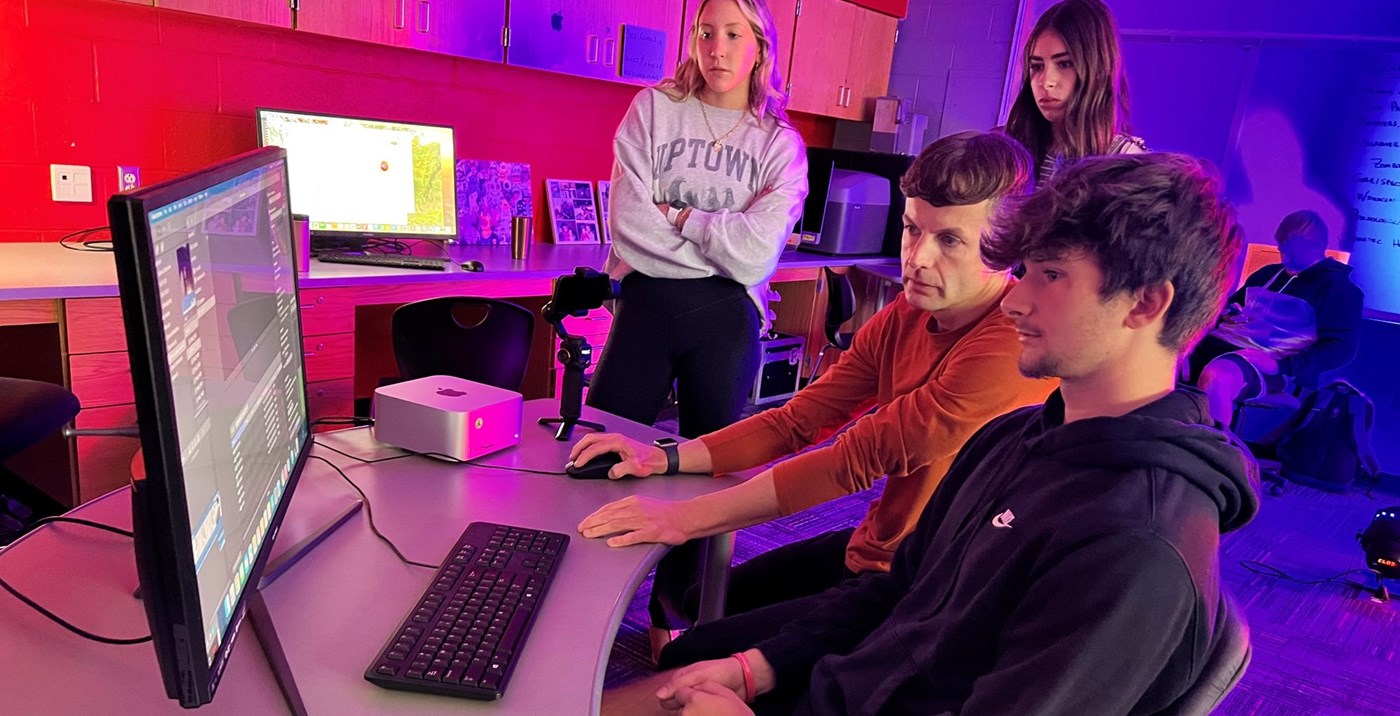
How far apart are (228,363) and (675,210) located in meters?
1.65

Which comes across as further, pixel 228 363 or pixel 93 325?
pixel 93 325

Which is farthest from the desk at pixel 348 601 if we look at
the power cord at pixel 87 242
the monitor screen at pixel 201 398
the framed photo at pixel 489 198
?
the framed photo at pixel 489 198

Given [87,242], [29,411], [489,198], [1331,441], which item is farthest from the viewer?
[1331,441]

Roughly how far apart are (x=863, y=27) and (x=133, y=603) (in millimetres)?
4766

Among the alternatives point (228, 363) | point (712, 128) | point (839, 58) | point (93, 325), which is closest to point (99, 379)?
point (93, 325)

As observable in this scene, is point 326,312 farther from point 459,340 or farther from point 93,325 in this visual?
point 93,325

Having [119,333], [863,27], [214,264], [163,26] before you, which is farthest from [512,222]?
[214,264]

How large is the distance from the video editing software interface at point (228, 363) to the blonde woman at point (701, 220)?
124 centimetres

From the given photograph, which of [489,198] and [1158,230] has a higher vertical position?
[1158,230]

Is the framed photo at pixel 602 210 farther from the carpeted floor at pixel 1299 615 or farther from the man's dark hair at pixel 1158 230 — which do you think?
the man's dark hair at pixel 1158 230

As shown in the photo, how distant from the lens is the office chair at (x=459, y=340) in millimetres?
2686

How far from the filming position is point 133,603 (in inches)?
40.7

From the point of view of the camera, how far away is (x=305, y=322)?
9.38 ft

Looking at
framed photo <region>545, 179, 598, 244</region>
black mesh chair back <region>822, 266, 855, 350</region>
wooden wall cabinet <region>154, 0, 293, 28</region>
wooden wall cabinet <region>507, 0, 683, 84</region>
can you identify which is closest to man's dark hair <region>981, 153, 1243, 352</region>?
wooden wall cabinet <region>154, 0, 293, 28</region>
